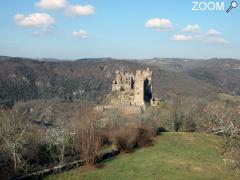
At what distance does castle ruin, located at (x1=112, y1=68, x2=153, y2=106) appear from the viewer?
264 ft

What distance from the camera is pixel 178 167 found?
28.9 meters

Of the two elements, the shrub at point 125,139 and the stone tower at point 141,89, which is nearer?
the shrub at point 125,139

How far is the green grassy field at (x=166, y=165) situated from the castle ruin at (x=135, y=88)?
40.3m

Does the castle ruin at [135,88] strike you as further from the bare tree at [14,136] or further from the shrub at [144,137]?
the bare tree at [14,136]

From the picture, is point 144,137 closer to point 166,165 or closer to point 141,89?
point 166,165

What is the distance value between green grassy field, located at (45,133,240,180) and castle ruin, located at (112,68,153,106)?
40.3 meters

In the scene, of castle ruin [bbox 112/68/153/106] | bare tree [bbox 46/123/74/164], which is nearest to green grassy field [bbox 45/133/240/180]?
bare tree [bbox 46/123/74/164]

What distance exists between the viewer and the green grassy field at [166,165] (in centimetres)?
2595

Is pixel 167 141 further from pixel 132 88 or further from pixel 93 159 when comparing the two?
pixel 132 88

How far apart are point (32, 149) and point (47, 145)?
6.19 feet

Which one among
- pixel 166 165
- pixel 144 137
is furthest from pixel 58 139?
pixel 144 137

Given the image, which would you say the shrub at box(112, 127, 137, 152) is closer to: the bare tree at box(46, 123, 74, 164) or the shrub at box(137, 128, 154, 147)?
the shrub at box(137, 128, 154, 147)

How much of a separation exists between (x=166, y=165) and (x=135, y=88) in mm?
52617

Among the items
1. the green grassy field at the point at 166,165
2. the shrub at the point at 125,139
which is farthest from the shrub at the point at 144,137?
the green grassy field at the point at 166,165
